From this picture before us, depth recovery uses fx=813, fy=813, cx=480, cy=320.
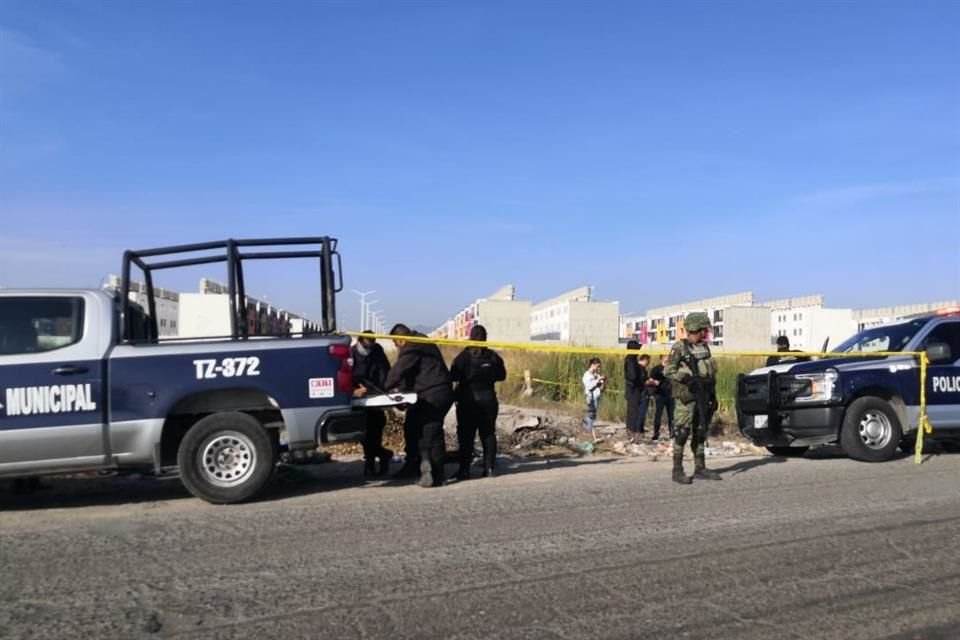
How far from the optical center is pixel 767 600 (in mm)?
4742

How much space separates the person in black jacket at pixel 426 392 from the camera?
8.58 m

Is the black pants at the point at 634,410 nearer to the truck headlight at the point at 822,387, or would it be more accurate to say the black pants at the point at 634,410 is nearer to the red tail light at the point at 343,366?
the truck headlight at the point at 822,387

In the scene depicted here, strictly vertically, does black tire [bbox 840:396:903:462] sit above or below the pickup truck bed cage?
below

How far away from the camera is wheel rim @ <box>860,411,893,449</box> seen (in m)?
10.5

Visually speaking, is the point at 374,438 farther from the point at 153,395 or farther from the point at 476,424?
the point at 153,395

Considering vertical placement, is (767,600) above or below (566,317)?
below

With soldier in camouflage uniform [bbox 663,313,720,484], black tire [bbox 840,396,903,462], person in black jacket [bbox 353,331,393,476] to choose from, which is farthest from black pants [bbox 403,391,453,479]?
black tire [bbox 840,396,903,462]

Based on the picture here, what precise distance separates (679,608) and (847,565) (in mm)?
1619

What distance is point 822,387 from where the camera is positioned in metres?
10.6

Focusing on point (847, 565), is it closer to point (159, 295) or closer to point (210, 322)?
point (210, 322)

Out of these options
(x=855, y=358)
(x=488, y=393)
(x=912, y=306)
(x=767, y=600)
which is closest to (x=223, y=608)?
(x=767, y=600)

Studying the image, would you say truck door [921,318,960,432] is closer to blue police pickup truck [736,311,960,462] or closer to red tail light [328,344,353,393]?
blue police pickup truck [736,311,960,462]

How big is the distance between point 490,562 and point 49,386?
426 cm

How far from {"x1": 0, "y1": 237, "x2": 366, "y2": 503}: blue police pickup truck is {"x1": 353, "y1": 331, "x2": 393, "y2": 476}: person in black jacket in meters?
1.13
